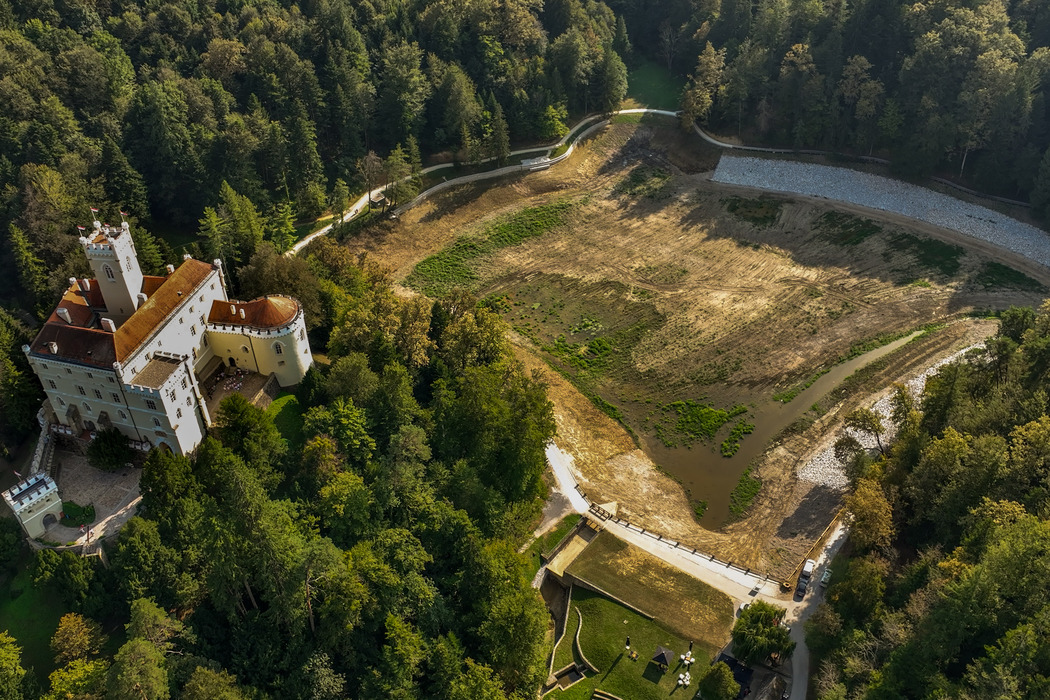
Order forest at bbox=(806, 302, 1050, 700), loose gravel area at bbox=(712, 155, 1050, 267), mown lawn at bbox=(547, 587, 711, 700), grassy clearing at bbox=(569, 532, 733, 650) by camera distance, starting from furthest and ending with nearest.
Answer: loose gravel area at bbox=(712, 155, 1050, 267) < grassy clearing at bbox=(569, 532, 733, 650) < mown lawn at bbox=(547, 587, 711, 700) < forest at bbox=(806, 302, 1050, 700)

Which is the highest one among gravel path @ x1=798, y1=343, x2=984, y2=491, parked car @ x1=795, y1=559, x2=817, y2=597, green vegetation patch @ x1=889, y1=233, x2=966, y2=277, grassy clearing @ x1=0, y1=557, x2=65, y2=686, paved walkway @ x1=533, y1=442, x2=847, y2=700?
green vegetation patch @ x1=889, y1=233, x2=966, y2=277

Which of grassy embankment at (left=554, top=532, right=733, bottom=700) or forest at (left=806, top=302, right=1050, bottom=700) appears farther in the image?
grassy embankment at (left=554, top=532, right=733, bottom=700)

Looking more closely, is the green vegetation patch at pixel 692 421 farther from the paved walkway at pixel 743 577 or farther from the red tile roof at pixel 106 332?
the red tile roof at pixel 106 332

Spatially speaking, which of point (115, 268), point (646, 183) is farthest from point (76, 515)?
point (646, 183)

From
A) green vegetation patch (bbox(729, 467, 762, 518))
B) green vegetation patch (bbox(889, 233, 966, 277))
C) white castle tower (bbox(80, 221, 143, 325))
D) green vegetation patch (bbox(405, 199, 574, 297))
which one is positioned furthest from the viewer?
green vegetation patch (bbox(405, 199, 574, 297))

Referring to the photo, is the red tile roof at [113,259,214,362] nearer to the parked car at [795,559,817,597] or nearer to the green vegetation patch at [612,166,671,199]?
the parked car at [795,559,817,597]

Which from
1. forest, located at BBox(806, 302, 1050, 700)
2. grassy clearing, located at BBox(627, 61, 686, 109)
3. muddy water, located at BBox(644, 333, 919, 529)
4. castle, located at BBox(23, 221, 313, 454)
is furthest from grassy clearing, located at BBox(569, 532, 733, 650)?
grassy clearing, located at BBox(627, 61, 686, 109)

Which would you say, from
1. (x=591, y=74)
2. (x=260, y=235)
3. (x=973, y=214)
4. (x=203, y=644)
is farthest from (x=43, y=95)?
(x=973, y=214)
